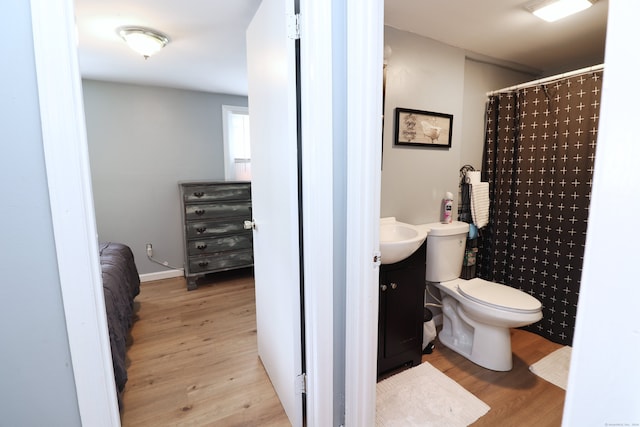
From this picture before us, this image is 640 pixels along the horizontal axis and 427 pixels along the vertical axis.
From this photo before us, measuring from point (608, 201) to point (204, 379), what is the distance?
2.02 m

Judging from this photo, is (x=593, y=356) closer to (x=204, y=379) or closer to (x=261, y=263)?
(x=261, y=263)

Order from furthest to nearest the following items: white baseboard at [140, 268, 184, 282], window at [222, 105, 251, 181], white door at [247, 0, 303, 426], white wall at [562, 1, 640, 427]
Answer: window at [222, 105, 251, 181] → white baseboard at [140, 268, 184, 282] → white door at [247, 0, 303, 426] → white wall at [562, 1, 640, 427]

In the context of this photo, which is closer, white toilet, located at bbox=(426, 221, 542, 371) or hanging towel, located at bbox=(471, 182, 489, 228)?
white toilet, located at bbox=(426, 221, 542, 371)

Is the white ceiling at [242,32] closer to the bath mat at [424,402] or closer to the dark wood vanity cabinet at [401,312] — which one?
the dark wood vanity cabinet at [401,312]

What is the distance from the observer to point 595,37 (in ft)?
6.77

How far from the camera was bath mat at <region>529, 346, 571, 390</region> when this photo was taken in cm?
169

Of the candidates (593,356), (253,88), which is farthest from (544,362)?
(253,88)

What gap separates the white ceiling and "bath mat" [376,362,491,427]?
7.00 feet

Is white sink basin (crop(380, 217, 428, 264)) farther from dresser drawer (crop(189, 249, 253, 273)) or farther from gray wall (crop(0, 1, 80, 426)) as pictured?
dresser drawer (crop(189, 249, 253, 273))

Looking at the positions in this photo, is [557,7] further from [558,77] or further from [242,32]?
[242,32]

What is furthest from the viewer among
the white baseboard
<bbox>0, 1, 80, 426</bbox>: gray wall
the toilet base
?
the white baseboard

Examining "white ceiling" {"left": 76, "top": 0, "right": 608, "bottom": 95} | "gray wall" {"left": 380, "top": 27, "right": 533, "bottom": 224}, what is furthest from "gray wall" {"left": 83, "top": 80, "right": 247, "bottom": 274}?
"gray wall" {"left": 380, "top": 27, "right": 533, "bottom": 224}

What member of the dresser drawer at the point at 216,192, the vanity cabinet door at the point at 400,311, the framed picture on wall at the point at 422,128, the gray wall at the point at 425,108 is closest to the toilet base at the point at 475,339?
the vanity cabinet door at the point at 400,311

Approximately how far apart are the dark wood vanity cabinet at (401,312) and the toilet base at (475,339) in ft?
1.21
